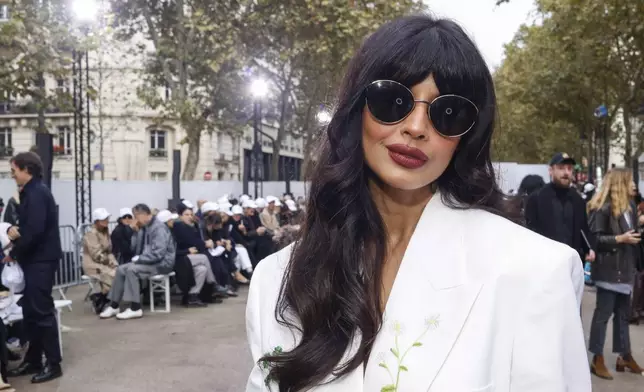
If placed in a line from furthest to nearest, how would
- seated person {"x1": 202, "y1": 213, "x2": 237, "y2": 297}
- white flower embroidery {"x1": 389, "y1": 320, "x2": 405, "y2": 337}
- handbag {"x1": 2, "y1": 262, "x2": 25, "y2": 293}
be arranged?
seated person {"x1": 202, "y1": 213, "x2": 237, "y2": 297} → handbag {"x1": 2, "y1": 262, "x2": 25, "y2": 293} → white flower embroidery {"x1": 389, "y1": 320, "x2": 405, "y2": 337}

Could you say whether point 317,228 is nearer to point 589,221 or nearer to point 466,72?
point 466,72

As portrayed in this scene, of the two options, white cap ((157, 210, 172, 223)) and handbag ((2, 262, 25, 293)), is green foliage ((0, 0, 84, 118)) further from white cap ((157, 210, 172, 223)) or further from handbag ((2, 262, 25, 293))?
handbag ((2, 262, 25, 293))

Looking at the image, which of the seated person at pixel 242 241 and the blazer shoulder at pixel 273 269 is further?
the seated person at pixel 242 241

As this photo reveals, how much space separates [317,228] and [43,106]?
54.2ft

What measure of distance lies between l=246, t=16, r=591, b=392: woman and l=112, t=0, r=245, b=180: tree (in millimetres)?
17595

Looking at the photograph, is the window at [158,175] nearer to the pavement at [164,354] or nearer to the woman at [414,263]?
the pavement at [164,354]

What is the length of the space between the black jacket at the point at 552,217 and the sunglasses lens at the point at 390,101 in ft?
16.3

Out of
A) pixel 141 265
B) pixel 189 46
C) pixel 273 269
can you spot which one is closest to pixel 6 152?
pixel 189 46

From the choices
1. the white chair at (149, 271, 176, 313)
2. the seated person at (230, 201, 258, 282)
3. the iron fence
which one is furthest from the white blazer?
the seated person at (230, 201, 258, 282)

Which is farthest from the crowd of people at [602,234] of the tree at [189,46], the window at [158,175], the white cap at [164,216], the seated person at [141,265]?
the window at [158,175]

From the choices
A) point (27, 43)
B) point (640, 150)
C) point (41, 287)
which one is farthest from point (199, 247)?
point (640, 150)

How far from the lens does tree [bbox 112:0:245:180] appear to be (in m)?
19.1

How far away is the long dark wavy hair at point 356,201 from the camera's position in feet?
4.87

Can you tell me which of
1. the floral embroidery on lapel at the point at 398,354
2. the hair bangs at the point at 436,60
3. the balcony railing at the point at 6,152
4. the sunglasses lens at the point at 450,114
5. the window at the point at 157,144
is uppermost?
the window at the point at 157,144
